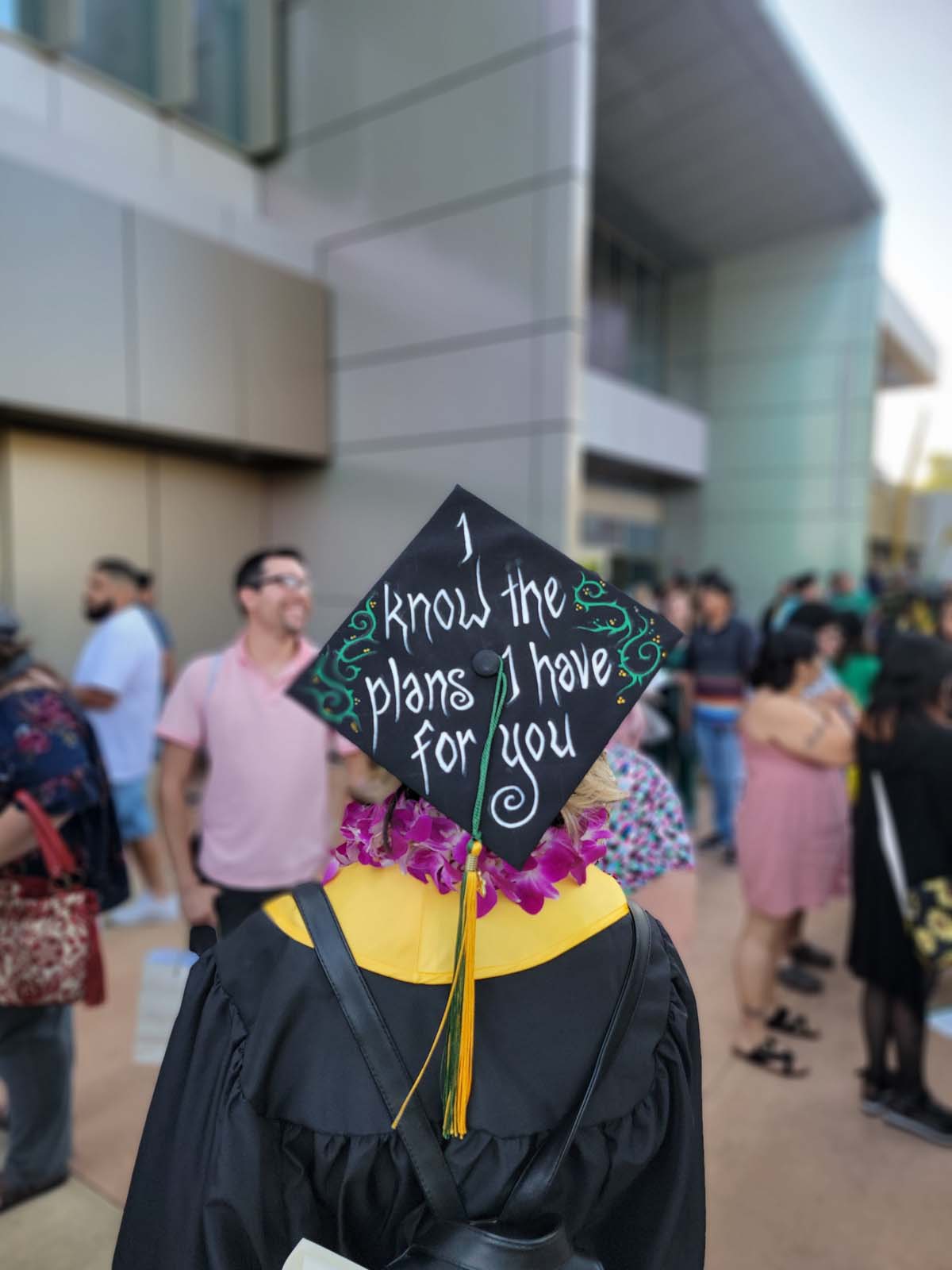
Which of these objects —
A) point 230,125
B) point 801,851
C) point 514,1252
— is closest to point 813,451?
point 230,125

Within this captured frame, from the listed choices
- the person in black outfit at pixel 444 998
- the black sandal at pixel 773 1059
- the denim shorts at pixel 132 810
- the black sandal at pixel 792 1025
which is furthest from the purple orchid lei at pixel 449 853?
the denim shorts at pixel 132 810

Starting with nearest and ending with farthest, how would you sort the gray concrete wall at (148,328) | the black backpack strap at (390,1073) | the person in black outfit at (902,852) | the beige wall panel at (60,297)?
1. the black backpack strap at (390,1073)
2. the person in black outfit at (902,852)
3. the beige wall panel at (60,297)
4. the gray concrete wall at (148,328)

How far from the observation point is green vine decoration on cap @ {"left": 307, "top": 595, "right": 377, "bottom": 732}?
108 centimetres

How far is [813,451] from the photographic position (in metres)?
14.0

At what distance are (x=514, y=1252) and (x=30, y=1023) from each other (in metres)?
1.90

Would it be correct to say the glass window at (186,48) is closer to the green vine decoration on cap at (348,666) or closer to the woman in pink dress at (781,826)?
the woman in pink dress at (781,826)

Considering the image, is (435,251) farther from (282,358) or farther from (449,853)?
(449,853)

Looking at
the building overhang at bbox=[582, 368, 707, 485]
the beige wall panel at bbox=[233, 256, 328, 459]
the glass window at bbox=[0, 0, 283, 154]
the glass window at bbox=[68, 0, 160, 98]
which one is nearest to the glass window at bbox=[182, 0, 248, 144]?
the glass window at bbox=[0, 0, 283, 154]

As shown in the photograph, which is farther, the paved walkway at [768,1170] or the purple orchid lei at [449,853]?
the paved walkway at [768,1170]

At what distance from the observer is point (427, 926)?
1044 millimetres

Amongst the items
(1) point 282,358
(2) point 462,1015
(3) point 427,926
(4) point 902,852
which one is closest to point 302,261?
(1) point 282,358

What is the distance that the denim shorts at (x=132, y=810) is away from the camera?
14.5 feet

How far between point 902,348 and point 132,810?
17810mm

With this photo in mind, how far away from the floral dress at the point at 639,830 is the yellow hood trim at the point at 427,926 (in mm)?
815
